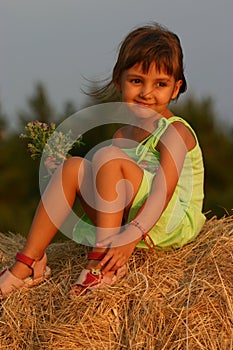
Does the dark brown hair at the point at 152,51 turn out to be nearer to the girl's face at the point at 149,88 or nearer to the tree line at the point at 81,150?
the girl's face at the point at 149,88

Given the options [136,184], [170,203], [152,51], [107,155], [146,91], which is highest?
[152,51]

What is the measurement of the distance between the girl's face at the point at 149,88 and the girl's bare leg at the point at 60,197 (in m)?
0.42

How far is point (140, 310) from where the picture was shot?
2334mm

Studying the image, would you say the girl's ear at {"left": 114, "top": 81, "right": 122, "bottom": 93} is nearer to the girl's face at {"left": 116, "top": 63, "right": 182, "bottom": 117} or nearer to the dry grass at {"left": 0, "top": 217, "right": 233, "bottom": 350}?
the girl's face at {"left": 116, "top": 63, "right": 182, "bottom": 117}

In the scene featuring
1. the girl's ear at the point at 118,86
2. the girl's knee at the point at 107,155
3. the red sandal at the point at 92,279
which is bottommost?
the red sandal at the point at 92,279

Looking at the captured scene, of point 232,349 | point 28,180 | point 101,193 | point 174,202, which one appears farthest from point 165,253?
point 28,180

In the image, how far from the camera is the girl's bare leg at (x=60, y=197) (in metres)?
2.68

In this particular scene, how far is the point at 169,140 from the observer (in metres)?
2.85

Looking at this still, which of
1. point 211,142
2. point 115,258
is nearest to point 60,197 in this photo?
point 115,258

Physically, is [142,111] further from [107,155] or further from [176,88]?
[107,155]

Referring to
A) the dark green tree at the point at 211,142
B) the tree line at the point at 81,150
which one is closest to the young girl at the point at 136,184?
the tree line at the point at 81,150

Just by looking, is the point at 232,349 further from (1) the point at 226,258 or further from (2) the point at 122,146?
(2) the point at 122,146

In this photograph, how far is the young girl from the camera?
2.56m

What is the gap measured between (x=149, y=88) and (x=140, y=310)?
963mm
